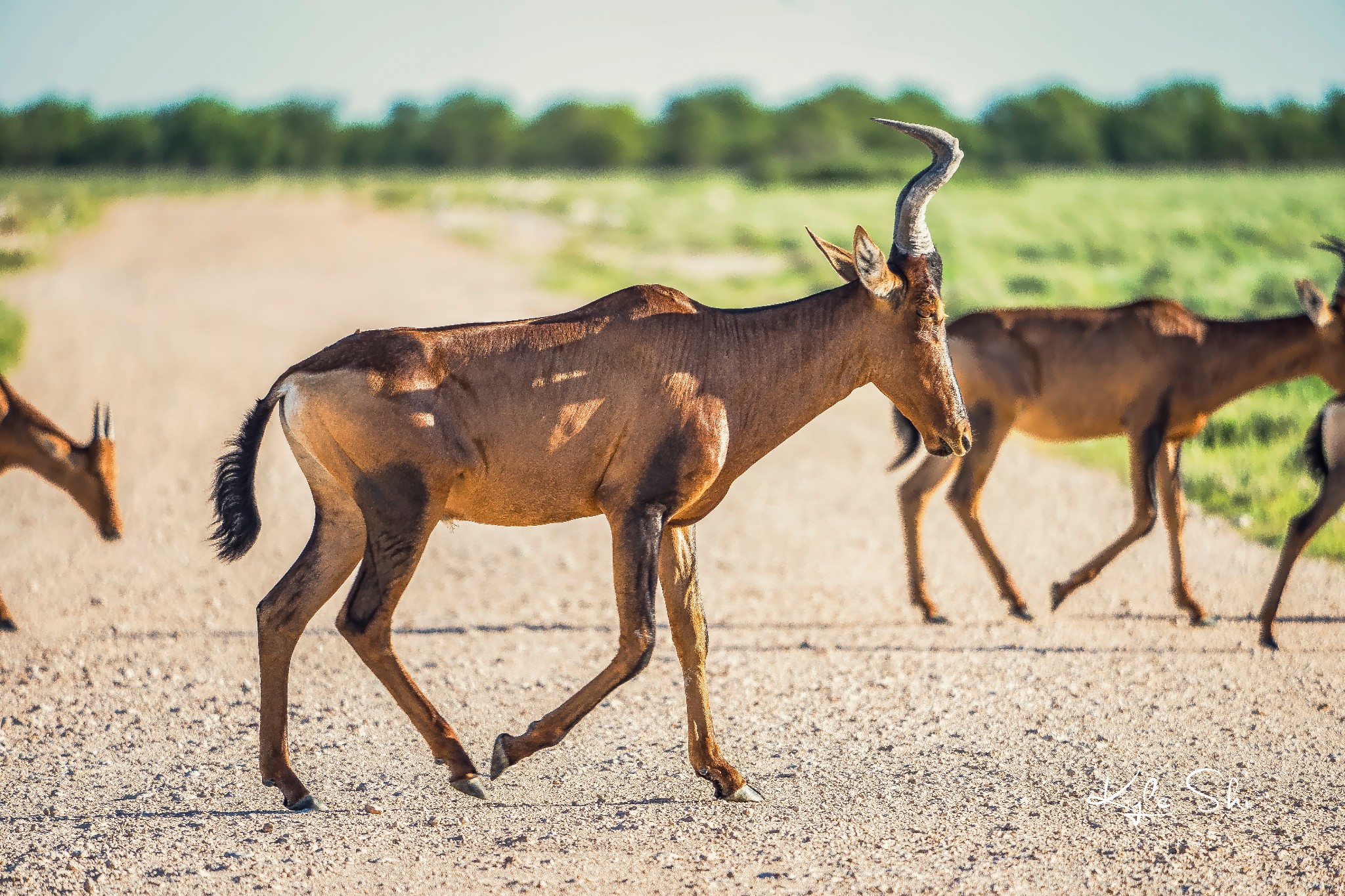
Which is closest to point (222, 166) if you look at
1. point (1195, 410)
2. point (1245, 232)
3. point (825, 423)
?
point (1245, 232)

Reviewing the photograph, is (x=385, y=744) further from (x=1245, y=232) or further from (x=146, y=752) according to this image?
(x=1245, y=232)

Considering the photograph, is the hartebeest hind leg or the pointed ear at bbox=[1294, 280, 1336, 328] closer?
the hartebeest hind leg

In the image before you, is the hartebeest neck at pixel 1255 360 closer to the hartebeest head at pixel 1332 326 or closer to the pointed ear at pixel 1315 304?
the hartebeest head at pixel 1332 326

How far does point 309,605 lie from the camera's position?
627 centimetres

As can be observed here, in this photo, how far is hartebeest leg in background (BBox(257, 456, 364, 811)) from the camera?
6.23 m

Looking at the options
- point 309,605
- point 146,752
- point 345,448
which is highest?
point 345,448

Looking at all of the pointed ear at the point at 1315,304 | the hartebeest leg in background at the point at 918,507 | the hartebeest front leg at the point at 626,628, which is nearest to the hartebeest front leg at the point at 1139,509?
the hartebeest leg in background at the point at 918,507

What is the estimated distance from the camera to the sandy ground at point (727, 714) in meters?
5.60

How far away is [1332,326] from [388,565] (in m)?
7.56

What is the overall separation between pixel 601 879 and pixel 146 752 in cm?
286

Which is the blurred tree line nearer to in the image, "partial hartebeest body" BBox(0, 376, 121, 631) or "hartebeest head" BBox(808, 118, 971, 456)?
"partial hartebeest body" BBox(0, 376, 121, 631)

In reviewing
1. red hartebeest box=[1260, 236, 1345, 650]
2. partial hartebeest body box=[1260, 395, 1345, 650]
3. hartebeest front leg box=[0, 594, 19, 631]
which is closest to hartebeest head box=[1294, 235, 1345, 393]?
red hartebeest box=[1260, 236, 1345, 650]

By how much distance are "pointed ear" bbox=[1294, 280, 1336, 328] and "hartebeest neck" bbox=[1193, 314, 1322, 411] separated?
17 centimetres

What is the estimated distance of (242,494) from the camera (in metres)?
6.40
